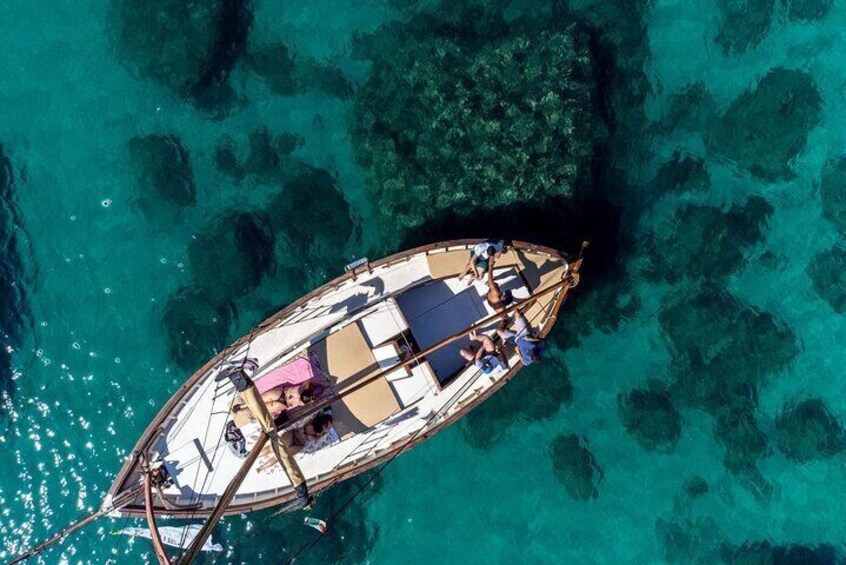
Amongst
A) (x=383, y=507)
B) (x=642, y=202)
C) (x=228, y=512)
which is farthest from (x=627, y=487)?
(x=228, y=512)

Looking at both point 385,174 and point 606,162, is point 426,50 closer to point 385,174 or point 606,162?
point 385,174

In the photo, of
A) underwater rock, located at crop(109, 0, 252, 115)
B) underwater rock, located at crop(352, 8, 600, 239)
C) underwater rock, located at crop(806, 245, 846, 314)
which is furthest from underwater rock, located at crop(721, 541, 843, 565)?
underwater rock, located at crop(109, 0, 252, 115)

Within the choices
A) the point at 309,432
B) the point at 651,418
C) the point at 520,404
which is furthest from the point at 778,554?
the point at 309,432

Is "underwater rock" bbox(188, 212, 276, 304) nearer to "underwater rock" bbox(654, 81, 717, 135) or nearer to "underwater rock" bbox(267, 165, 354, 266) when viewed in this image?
"underwater rock" bbox(267, 165, 354, 266)

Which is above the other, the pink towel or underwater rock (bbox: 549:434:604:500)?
the pink towel

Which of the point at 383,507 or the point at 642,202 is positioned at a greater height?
the point at 642,202

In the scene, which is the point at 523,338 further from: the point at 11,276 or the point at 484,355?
the point at 11,276

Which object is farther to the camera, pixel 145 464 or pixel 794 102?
pixel 794 102
